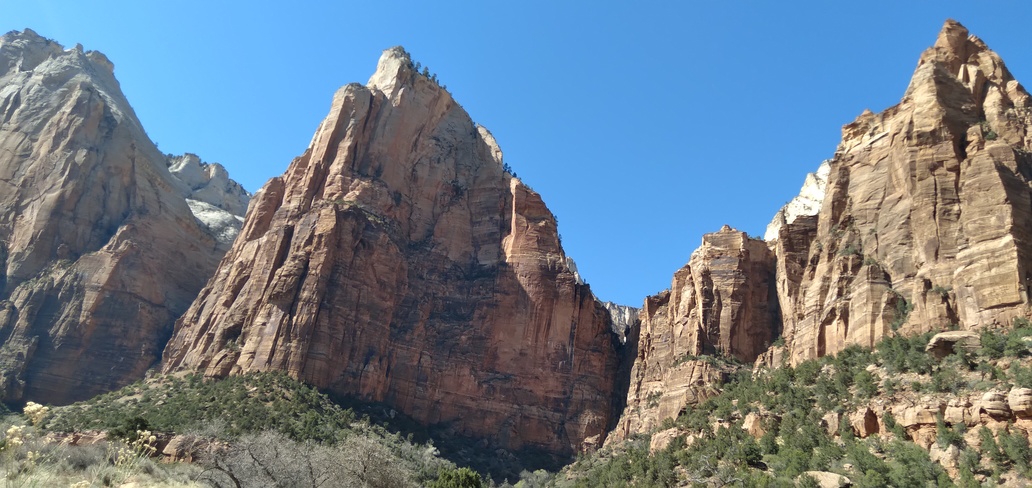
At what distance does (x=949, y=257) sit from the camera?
5653cm

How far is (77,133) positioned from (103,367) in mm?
35893

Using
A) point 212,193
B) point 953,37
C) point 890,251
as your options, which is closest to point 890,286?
point 890,251

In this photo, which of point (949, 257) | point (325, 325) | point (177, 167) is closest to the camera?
point (949, 257)

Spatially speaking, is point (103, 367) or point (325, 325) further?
point (103, 367)

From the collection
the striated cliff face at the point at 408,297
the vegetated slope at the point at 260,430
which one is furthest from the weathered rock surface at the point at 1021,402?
the striated cliff face at the point at 408,297

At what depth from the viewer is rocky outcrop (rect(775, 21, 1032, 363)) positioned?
5400 cm

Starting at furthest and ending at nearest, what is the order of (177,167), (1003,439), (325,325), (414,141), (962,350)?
(177,167), (414,141), (325,325), (962,350), (1003,439)

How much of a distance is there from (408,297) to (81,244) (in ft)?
146

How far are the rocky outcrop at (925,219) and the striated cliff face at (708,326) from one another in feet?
16.3

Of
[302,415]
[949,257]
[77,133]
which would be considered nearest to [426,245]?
[302,415]

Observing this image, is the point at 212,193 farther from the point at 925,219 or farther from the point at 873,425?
the point at 873,425

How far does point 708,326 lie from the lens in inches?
3152

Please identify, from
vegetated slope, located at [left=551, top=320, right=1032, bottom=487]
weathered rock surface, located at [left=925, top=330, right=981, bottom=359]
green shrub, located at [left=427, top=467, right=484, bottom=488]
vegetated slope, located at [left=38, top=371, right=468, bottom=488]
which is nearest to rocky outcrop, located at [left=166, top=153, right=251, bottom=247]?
vegetated slope, located at [left=38, top=371, right=468, bottom=488]

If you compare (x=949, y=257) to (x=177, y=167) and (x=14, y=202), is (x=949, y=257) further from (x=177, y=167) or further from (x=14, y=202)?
(x=177, y=167)
